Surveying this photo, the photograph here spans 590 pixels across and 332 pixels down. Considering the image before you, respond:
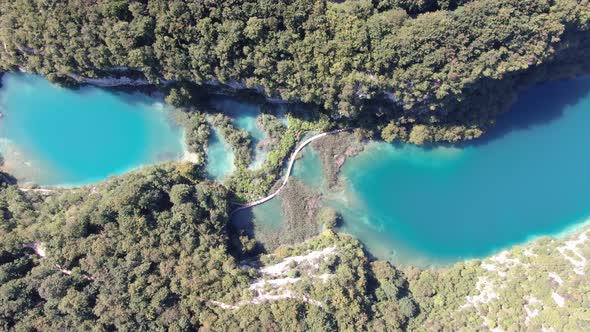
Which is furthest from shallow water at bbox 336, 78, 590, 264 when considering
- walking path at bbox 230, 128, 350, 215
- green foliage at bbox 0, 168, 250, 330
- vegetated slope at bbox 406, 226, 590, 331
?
green foliage at bbox 0, 168, 250, 330

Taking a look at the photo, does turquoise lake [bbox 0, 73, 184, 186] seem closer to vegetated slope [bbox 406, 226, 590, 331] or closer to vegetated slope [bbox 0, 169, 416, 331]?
vegetated slope [bbox 0, 169, 416, 331]

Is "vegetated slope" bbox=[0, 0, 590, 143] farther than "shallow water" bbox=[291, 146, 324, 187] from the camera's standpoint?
No

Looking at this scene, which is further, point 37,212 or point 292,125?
point 292,125

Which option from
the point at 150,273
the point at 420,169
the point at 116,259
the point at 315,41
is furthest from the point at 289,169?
the point at 116,259

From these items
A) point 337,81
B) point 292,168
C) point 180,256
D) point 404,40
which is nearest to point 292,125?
point 292,168

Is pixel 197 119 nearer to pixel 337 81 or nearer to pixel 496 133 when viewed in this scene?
pixel 337 81

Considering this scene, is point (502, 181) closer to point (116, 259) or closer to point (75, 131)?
point (116, 259)
